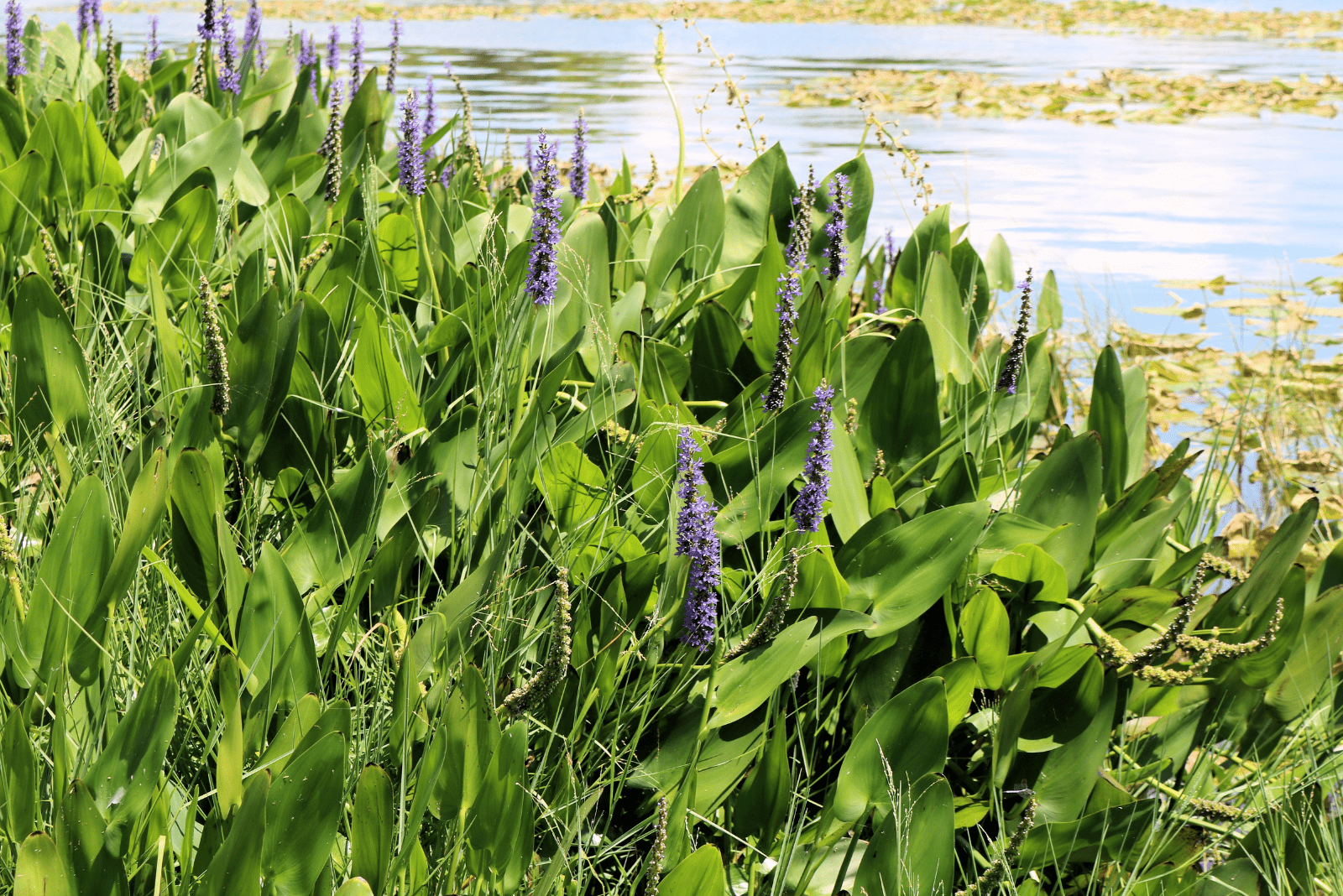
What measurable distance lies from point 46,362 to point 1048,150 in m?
7.65

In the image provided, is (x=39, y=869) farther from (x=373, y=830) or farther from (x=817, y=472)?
(x=817, y=472)

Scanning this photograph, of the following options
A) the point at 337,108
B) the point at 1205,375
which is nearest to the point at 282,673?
the point at 337,108

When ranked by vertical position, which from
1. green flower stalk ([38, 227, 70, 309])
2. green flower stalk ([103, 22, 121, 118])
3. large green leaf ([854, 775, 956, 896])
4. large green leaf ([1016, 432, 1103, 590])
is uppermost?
green flower stalk ([103, 22, 121, 118])

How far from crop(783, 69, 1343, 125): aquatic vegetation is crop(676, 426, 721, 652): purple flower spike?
8.42 metres

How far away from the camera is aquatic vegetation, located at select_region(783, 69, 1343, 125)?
376 inches

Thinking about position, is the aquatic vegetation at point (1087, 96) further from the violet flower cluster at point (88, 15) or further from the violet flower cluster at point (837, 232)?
the violet flower cluster at point (837, 232)

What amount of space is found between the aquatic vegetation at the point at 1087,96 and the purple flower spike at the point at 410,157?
7.62 meters

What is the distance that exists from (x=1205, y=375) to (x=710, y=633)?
3737mm

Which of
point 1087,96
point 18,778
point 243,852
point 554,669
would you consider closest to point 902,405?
point 554,669

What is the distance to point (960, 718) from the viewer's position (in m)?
1.46

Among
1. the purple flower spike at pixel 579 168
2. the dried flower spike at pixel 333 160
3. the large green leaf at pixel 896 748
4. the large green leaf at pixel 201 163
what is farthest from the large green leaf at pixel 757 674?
the large green leaf at pixel 201 163

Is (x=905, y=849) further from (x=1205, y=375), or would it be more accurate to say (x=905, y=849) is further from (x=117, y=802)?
(x=1205, y=375)

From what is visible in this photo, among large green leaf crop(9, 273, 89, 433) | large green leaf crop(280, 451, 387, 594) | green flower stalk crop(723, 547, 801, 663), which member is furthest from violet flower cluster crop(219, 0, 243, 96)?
green flower stalk crop(723, 547, 801, 663)

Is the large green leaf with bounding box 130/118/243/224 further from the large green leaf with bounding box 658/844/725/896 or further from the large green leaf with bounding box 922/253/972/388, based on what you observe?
the large green leaf with bounding box 658/844/725/896
